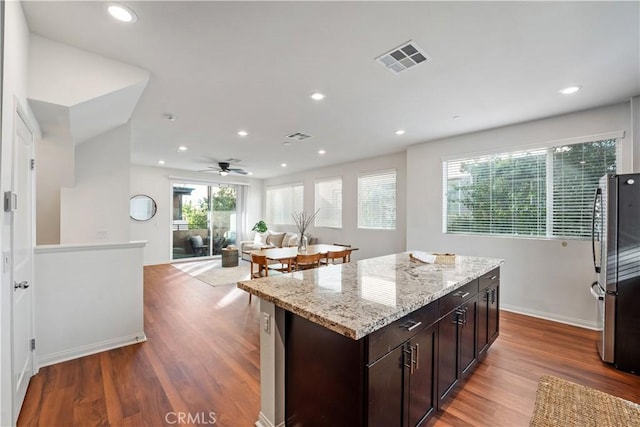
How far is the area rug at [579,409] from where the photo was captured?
1016 millimetres

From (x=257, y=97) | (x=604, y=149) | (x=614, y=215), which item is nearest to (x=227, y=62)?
(x=257, y=97)

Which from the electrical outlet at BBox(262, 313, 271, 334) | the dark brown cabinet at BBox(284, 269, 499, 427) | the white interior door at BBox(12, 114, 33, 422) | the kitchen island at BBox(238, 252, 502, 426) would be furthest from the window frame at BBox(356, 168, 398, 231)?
the white interior door at BBox(12, 114, 33, 422)

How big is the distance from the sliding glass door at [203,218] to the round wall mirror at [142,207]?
23.6 inches

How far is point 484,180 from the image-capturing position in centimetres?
421

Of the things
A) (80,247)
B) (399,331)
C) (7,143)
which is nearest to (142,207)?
(80,247)

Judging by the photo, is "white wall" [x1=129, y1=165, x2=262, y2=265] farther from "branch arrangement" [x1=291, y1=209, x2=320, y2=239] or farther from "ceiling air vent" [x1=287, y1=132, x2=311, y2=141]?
"ceiling air vent" [x1=287, y1=132, x2=311, y2=141]

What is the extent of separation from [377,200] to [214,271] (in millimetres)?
4291

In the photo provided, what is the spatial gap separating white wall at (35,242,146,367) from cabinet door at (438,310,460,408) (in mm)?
3093

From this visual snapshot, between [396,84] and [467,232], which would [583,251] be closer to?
[467,232]

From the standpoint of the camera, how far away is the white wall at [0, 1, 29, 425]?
1.49 metres

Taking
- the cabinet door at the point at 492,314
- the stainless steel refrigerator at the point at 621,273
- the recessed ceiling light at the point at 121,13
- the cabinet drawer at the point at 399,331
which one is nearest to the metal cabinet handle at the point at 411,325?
the cabinet drawer at the point at 399,331

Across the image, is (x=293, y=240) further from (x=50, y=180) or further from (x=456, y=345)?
(x=456, y=345)

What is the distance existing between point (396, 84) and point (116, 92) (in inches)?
103

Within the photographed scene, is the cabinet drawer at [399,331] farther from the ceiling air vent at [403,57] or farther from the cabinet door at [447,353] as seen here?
the ceiling air vent at [403,57]
